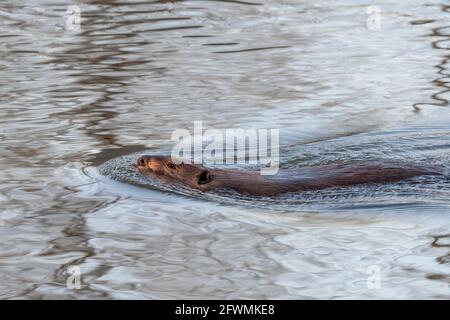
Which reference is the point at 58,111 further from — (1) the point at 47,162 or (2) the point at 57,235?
(2) the point at 57,235

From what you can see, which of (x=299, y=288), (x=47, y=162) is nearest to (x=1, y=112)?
(x=47, y=162)

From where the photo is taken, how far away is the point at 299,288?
18.7ft

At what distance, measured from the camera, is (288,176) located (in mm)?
7332

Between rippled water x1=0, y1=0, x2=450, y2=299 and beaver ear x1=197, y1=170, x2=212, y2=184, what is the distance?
7.4 inches

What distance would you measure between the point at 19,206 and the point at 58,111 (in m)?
2.50

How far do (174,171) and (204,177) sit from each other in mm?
276

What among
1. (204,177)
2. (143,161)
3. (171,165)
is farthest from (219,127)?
(204,177)

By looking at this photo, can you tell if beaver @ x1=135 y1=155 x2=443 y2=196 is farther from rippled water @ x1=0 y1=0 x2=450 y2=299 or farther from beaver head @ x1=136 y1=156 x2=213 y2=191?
rippled water @ x1=0 y1=0 x2=450 y2=299

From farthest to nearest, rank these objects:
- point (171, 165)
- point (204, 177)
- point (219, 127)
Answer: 1. point (219, 127)
2. point (171, 165)
3. point (204, 177)

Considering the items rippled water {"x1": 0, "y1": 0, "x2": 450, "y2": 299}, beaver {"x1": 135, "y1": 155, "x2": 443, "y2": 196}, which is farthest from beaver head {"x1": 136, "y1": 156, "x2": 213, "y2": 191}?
rippled water {"x1": 0, "y1": 0, "x2": 450, "y2": 299}

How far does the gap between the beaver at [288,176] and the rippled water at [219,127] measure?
0.11 m

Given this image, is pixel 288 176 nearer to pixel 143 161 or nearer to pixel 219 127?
pixel 143 161

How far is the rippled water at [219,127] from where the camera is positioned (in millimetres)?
5984

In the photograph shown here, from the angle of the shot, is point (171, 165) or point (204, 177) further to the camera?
point (171, 165)
